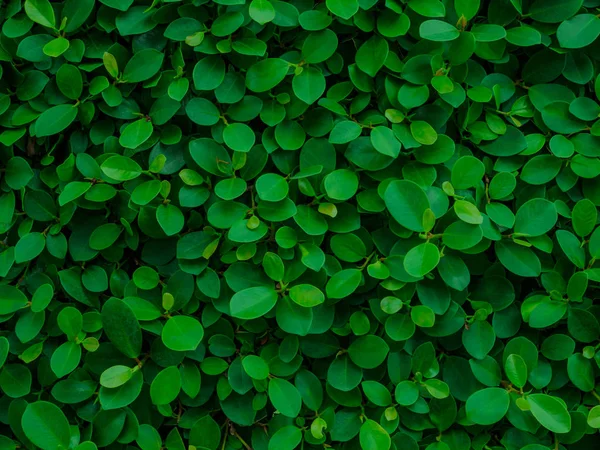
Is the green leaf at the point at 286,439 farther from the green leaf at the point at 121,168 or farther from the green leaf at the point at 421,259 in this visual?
the green leaf at the point at 121,168

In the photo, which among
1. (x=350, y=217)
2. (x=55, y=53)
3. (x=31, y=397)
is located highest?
(x=55, y=53)

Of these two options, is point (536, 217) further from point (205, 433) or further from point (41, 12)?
point (41, 12)

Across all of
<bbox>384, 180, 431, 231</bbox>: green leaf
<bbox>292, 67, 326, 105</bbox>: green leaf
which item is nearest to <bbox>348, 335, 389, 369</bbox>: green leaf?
<bbox>384, 180, 431, 231</bbox>: green leaf

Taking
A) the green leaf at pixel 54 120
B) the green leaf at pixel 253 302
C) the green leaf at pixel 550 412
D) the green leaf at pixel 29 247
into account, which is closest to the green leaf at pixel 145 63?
the green leaf at pixel 54 120

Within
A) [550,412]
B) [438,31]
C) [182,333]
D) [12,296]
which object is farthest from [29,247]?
[550,412]

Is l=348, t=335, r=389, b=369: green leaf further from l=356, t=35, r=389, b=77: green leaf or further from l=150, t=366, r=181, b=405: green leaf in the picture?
l=356, t=35, r=389, b=77: green leaf

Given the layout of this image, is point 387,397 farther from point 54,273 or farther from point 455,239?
point 54,273

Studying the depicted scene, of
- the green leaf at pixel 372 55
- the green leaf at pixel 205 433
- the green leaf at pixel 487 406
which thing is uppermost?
the green leaf at pixel 372 55

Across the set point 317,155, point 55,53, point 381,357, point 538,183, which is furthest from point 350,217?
point 55,53
